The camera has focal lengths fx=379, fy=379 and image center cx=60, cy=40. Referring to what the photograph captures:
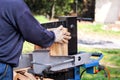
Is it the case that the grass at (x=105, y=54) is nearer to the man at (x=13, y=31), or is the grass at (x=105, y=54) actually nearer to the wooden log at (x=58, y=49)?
the wooden log at (x=58, y=49)

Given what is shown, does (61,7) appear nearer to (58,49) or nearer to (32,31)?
(58,49)

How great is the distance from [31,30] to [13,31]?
159 millimetres

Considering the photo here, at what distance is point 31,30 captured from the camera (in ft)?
10.8

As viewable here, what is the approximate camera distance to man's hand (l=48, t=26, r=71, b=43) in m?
3.70

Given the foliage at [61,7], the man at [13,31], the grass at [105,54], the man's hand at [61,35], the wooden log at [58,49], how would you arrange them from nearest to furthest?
1. the man at [13,31]
2. the man's hand at [61,35]
3. the wooden log at [58,49]
4. the grass at [105,54]
5. the foliage at [61,7]

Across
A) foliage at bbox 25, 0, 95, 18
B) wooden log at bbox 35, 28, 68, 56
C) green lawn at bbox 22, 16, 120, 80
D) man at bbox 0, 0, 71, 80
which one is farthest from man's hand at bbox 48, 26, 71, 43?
foliage at bbox 25, 0, 95, 18

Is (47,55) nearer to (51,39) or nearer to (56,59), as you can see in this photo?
(56,59)

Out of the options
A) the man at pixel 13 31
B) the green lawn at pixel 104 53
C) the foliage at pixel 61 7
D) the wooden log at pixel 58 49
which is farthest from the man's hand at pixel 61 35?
the foliage at pixel 61 7

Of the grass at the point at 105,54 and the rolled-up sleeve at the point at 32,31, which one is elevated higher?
the rolled-up sleeve at the point at 32,31

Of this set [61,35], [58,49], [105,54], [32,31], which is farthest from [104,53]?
[32,31]

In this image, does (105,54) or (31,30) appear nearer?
(31,30)

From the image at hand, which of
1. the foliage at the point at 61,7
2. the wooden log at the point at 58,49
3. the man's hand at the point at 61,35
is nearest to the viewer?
the man's hand at the point at 61,35

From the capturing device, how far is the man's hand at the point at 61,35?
12.1ft

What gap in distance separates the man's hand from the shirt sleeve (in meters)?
0.14
